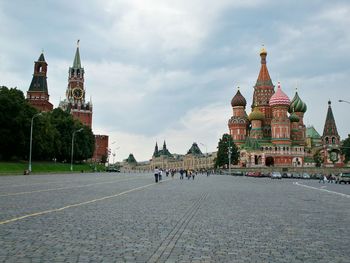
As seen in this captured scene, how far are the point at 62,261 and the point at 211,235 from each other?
399 cm

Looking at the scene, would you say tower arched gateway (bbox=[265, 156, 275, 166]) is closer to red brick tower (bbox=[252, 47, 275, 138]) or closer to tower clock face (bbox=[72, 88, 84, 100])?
red brick tower (bbox=[252, 47, 275, 138])

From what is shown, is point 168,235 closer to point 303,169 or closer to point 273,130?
point 303,169

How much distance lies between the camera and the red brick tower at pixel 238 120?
146 m

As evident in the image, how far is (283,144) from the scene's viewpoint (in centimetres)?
13188

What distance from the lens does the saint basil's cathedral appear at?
132m

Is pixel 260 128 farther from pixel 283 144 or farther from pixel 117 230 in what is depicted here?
pixel 117 230

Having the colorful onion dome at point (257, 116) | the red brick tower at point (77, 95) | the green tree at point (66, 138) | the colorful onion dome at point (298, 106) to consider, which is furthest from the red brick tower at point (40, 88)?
the colorful onion dome at point (298, 106)

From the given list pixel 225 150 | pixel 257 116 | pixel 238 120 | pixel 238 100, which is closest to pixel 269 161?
pixel 257 116

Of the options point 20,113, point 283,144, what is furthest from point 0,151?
point 283,144

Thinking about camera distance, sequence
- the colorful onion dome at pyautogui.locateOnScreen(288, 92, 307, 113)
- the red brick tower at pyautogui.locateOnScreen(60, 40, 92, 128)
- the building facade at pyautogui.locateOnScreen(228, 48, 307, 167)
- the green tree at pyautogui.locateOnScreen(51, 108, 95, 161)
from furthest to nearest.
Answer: the red brick tower at pyautogui.locateOnScreen(60, 40, 92, 128) < the colorful onion dome at pyautogui.locateOnScreen(288, 92, 307, 113) < the building facade at pyautogui.locateOnScreen(228, 48, 307, 167) < the green tree at pyautogui.locateOnScreen(51, 108, 95, 161)

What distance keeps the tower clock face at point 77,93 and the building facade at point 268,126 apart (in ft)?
233

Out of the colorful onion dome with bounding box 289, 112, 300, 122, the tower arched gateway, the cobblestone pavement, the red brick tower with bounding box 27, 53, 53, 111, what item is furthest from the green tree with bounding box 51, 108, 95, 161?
the cobblestone pavement

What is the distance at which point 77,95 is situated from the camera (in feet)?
602

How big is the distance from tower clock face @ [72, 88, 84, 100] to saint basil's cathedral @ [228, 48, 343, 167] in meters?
71.1
